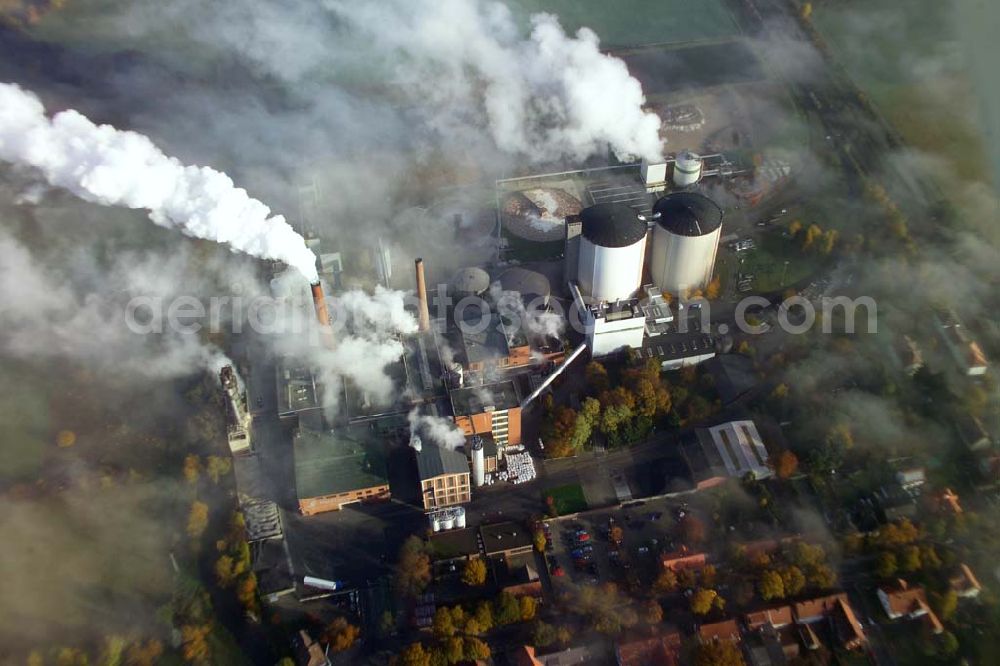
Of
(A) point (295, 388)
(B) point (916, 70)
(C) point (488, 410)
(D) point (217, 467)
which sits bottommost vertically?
(D) point (217, 467)

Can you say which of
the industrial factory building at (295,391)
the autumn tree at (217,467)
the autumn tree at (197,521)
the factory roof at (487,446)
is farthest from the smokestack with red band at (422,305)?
the autumn tree at (197,521)

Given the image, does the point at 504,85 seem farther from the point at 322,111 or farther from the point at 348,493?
the point at 348,493

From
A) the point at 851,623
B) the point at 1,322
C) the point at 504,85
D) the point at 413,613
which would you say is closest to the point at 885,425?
the point at 851,623

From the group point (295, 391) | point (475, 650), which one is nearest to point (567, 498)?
point (475, 650)

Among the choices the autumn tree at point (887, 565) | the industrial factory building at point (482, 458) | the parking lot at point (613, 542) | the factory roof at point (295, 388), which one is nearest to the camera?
the autumn tree at point (887, 565)

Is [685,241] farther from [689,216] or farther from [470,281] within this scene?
[470,281]

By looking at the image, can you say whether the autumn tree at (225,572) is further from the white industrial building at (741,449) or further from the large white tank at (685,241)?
the large white tank at (685,241)
